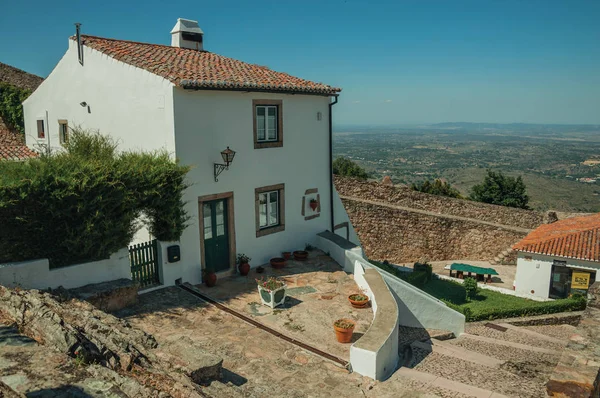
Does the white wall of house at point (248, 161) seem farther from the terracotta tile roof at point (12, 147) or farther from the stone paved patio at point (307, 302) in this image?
the terracotta tile roof at point (12, 147)

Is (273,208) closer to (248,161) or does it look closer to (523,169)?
(248,161)

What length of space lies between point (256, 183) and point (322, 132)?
352 cm

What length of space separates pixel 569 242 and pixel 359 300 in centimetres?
1471

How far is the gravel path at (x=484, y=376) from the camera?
9180mm

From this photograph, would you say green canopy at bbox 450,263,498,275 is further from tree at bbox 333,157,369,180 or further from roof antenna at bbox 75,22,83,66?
roof antenna at bbox 75,22,83,66

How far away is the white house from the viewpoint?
12258 millimetres

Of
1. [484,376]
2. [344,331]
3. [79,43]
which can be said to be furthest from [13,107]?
[484,376]

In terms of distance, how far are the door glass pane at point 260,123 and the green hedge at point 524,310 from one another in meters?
9.09

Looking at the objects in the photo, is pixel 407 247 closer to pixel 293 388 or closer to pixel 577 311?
pixel 577 311

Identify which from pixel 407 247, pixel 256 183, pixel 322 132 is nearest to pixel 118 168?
pixel 256 183

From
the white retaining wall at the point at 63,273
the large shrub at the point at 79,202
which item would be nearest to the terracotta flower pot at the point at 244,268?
the large shrub at the point at 79,202

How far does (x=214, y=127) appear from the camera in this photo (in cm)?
1270

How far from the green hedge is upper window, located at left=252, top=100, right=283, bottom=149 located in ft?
28.6

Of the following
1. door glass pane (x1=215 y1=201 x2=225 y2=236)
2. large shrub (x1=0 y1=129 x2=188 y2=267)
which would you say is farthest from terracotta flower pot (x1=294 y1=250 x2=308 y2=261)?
large shrub (x1=0 y1=129 x2=188 y2=267)
